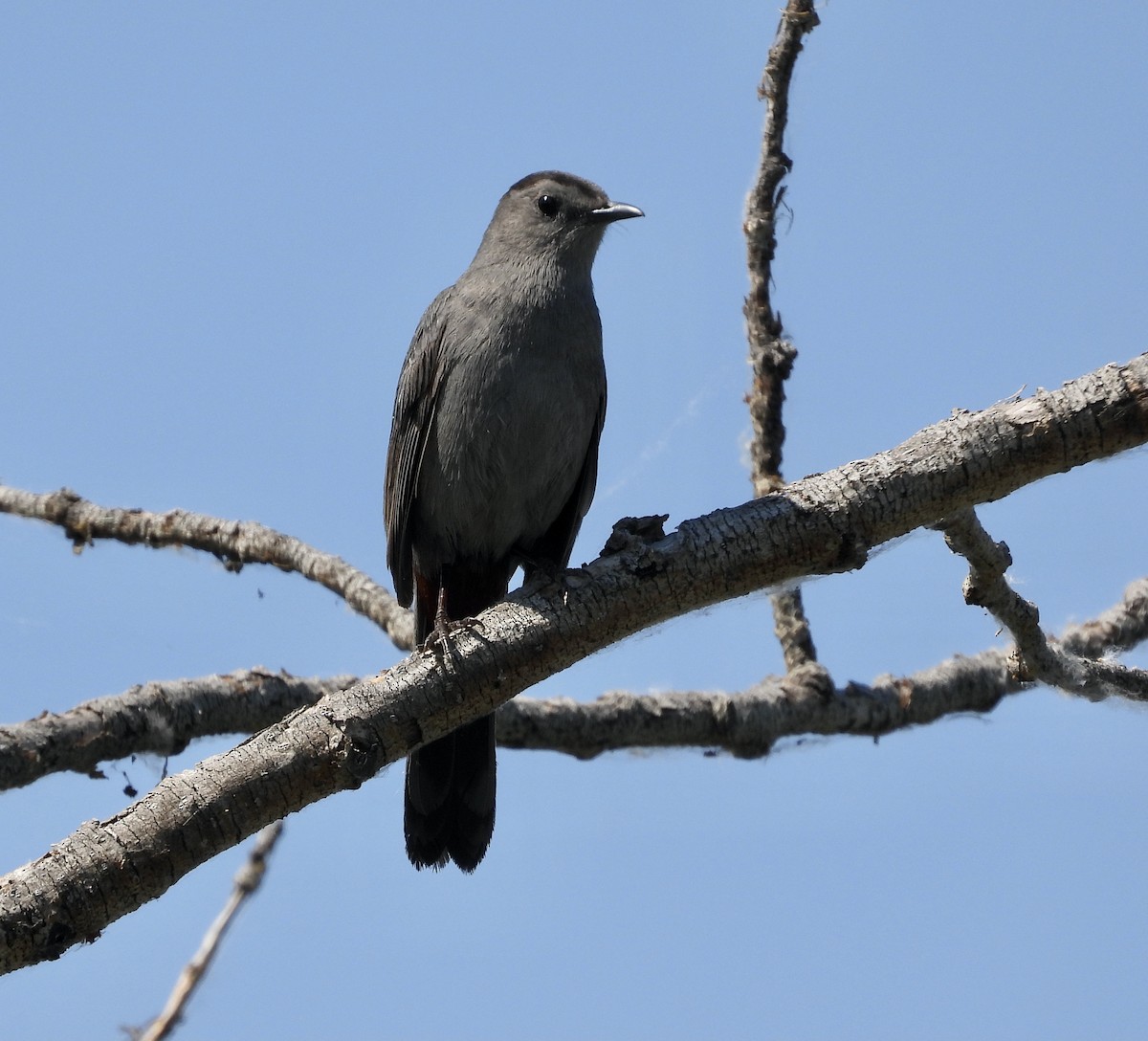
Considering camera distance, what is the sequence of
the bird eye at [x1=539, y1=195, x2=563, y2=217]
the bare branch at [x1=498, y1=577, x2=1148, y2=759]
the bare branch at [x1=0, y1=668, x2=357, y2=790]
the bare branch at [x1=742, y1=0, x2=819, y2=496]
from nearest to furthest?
1. the bare branch at [x1=0, y1=668, x2=357, y2=790]
2. the bare branch at [x1=742, y1=0, x2=819, y2=496]
3. the bare branch at [x1=498, y1=577, x2=1148, y2=759]
4. the bird eye at [x1=539, y1=195, x2=563, y2=217]

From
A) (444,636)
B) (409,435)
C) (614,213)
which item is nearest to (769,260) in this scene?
(614,213)

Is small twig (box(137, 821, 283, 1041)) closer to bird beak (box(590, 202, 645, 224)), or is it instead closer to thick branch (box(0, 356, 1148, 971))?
thick branch (box(0, 356, 1148, 971))

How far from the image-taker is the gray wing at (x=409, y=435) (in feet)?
18.1

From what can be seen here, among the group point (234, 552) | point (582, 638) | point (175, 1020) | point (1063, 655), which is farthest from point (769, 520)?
point (234, 552)

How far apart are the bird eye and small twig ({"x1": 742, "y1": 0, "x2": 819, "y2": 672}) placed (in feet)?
3.34

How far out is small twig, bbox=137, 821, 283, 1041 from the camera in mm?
A: 4629

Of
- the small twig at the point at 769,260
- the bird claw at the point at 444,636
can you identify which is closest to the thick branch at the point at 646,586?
the bird claw at the point at 444,636

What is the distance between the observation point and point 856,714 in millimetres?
6172

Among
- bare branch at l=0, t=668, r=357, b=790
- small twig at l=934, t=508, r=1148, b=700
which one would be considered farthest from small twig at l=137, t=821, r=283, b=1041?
small twig at l=934, t=508, r=1148, b=700

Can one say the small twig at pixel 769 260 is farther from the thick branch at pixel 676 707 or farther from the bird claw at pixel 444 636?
the bird claw at pixel 444 636

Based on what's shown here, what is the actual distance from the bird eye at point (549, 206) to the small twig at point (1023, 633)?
266cm

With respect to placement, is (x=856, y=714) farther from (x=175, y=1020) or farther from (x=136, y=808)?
(x=136, y=808)

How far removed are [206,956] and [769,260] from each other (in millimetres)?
3584

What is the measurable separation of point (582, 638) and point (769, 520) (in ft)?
2.20
